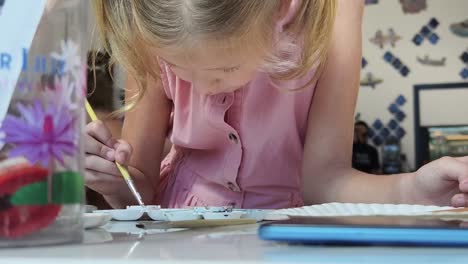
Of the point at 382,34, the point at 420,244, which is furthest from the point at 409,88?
the point at 420,244

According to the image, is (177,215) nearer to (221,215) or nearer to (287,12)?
(221,215)

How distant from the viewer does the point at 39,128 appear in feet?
1.03

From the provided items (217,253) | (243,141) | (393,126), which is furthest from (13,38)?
(393,126)

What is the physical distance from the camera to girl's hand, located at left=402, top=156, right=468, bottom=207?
2.00ft

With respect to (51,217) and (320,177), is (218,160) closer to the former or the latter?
(320,177)

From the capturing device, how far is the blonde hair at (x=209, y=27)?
0.62 m

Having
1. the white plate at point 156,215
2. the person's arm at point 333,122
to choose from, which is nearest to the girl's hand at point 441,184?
the person's arm at point 333,122

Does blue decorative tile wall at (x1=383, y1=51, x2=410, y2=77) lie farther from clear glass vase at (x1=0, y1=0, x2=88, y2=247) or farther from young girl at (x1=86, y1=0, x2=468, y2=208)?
clear glass vase at (x1=0, y1=0, x2=88, y2=247)

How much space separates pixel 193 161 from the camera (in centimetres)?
99

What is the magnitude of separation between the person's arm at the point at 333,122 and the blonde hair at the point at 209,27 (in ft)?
0.26

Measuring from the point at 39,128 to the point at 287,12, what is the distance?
44 centimetres

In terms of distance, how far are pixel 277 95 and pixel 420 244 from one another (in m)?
0.68

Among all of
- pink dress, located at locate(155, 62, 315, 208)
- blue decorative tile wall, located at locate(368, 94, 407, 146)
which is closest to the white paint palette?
pink dress, located at locate(155, 62, 315, 208)

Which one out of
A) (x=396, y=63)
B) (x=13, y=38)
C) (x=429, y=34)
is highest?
(x=429, y=34)
